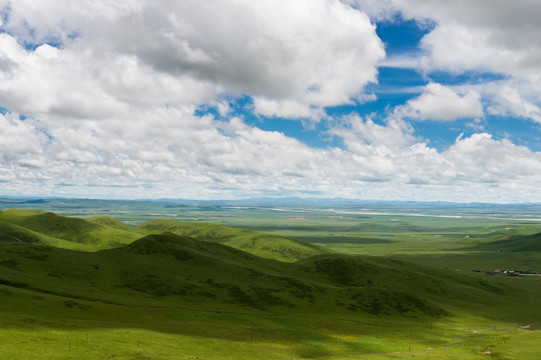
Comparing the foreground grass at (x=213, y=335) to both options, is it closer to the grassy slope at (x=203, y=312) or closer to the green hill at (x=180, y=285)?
the grassy slope at (x=203, y=312)

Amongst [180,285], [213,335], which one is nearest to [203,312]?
[213,335]

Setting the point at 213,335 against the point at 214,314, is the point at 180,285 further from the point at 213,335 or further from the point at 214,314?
the point at 213,335

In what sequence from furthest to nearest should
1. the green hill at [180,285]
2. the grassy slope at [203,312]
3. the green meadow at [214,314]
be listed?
the green hill at [180,285], the green meadow at [214,314], the grassy slope at [203,312]

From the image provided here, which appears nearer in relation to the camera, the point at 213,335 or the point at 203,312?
the point at 213,335

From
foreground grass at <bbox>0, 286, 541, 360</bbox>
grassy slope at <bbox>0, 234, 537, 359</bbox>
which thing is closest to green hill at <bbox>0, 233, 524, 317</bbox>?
grassy slope at <bbox>0, 234, 537, 359</bbox>

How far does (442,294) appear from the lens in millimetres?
191250

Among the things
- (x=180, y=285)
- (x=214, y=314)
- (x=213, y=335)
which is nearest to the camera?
(x=213, y=335)

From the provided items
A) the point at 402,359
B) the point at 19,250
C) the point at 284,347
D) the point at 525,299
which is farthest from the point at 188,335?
the point at 525,299

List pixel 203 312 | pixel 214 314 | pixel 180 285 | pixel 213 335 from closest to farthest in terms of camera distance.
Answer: pixel 213 335 → pixel 214 314 → pixel 203 312 → pixel 180 285

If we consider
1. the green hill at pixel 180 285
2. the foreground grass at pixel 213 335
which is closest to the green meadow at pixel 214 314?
the foreground grass at pixel 213 335

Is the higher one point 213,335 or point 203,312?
point 213,335

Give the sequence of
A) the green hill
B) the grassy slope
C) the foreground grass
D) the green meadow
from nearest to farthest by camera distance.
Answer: the foreground grass → the grassy slope → the green meadow → the green hill

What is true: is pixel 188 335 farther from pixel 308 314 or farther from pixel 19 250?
pixel 19 250

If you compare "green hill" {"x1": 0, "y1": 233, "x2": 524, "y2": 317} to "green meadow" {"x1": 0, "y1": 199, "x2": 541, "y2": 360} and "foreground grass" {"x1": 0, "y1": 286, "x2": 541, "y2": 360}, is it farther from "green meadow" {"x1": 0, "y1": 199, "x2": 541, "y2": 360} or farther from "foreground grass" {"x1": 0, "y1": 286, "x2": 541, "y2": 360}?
"foreground grass" {"x1": 0, "y1": 286, "x2": 541, "y2": 360}
